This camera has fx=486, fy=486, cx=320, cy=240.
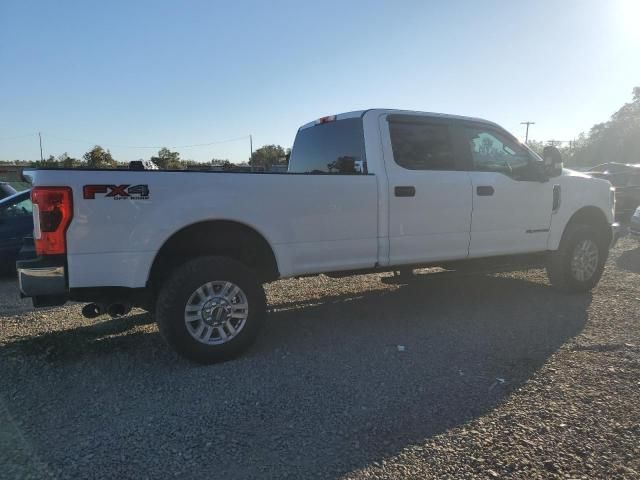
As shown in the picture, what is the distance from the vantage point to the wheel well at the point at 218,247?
13.2ft

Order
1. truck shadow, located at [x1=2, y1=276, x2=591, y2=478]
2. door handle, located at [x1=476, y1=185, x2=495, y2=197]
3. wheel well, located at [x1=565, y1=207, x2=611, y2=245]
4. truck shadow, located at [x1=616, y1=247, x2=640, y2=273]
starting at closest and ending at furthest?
truck shadow, located at [x1=2, y1=276, x2=591, y2=478] → door handle, located at [x1=476, y1=185, x2=495, y2=197] → wheel well, located at [x1=565, y1=207, x2=611, y2=245] → truck shadow, located at [x1=616, y1=247, x2=640, y2=273]

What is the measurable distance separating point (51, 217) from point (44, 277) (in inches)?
18.0

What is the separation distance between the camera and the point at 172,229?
3.81 m

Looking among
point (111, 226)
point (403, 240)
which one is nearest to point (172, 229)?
point (111, 226)

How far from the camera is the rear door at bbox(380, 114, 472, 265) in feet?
15.9

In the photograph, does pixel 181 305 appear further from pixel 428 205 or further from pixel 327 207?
pixel 428 205

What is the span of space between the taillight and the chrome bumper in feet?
0.31

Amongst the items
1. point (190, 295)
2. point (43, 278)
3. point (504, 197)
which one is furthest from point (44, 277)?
point (504, 197)

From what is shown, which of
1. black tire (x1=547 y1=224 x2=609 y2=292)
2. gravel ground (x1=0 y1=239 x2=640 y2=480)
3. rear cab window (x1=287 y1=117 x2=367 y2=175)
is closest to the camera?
gravel ground (x1=0 y1=239 x2=640 y2=480)

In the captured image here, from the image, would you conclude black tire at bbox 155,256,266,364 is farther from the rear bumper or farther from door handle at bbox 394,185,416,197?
door handle at bbox 394,185,416,197

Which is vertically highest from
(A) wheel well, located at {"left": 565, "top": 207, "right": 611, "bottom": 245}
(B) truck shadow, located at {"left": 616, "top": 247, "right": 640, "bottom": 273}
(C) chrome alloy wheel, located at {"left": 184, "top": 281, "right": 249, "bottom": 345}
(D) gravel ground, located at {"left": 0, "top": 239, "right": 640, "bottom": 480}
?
(A) wheel well, located at {"left": 565, "top": 207, "right": 611, "bottom": 245}

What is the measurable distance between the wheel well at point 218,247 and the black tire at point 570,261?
3.83 metres

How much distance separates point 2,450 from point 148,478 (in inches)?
37.7

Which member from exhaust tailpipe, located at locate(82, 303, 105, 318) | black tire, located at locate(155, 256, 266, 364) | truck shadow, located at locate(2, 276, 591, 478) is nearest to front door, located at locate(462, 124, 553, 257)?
truck shadow, located at locate(2, 276, 591, 478)
